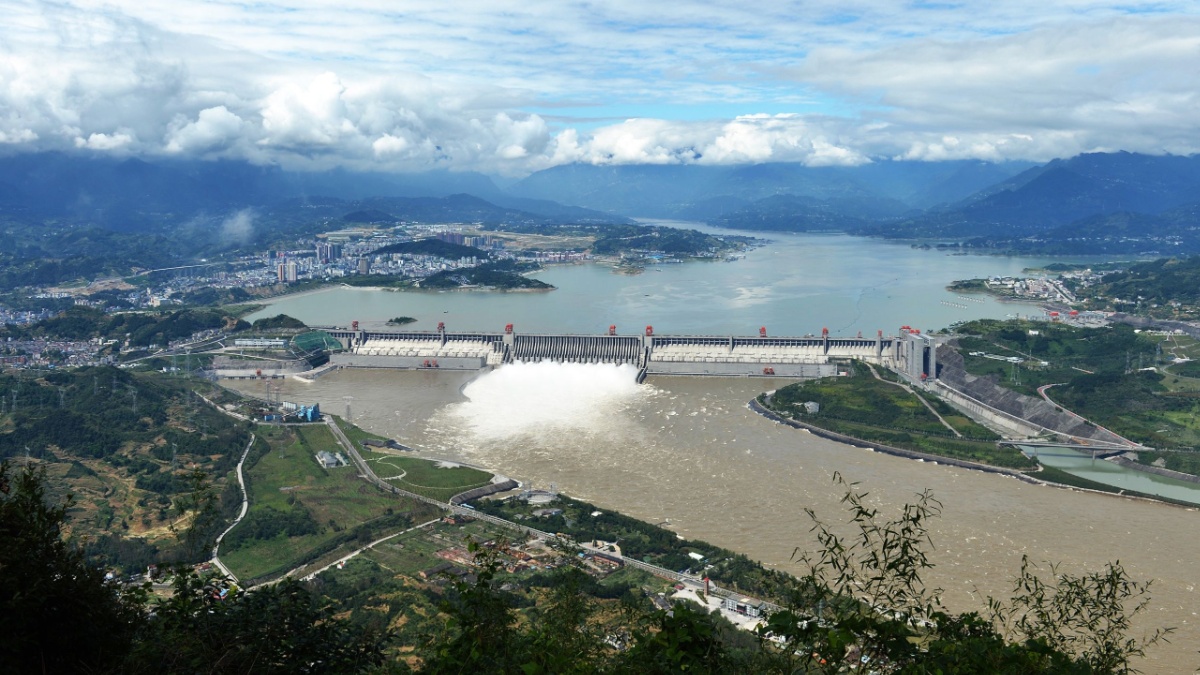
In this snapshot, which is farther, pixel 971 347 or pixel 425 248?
pixel 425 248

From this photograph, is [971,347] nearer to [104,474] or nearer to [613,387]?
[613,387]

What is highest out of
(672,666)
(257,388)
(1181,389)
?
(672,666)

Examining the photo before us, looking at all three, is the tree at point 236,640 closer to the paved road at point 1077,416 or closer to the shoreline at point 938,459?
the shoreline at point 938,459

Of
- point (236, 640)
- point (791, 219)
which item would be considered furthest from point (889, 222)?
point (236, 640)

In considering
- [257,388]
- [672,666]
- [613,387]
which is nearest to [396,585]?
[672,666]

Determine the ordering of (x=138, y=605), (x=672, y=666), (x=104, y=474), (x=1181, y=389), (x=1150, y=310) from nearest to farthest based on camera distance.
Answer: (x=672, y=666) → (x=138, y=605) → (x=104, y=474) → (x=1181, y=389) → (x=1150, y=310)

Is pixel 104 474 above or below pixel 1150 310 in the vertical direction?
below

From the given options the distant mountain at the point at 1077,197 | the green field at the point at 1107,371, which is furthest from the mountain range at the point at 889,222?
the green field at the point at 1107,371

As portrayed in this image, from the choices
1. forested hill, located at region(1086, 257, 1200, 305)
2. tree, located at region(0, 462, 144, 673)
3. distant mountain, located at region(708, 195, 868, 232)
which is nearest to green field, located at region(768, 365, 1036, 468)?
tree, located at region(0, 462, 144, 673)
